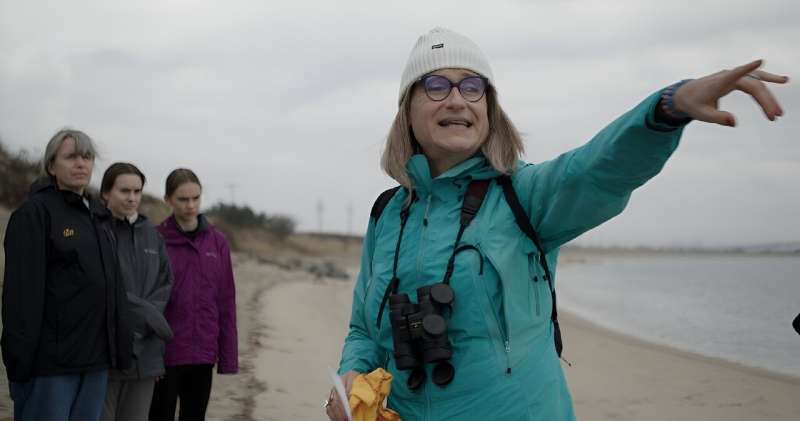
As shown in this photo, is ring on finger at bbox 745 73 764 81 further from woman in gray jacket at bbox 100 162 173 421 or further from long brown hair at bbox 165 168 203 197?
long brown hair at bbox 165 168 203 197

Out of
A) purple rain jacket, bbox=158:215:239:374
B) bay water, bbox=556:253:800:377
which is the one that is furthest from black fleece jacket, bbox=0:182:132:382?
bay water, bbox=556:253:800:377

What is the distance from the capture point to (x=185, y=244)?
4945 millimetres

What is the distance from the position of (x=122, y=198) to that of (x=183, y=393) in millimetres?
1447

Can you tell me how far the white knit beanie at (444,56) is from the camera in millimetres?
2244

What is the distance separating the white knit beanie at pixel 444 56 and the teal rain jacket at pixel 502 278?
0.33 m

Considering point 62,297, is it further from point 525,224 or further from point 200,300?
point 525,224

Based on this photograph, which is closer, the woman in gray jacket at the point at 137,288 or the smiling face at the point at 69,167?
the smiling face at the point at 69,167

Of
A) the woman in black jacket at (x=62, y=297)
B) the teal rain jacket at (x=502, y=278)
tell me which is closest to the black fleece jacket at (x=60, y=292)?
the woman in black jacket at (x=62, y=297)

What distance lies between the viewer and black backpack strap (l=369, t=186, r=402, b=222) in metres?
2.44

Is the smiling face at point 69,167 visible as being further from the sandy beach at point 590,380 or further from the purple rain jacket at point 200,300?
the sandy beach at point 590,380

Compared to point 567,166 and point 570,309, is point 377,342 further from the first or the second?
point 570,309

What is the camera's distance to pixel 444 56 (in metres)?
2.25

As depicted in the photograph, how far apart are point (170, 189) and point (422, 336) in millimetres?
3432

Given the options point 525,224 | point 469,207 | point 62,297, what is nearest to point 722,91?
point 525,224
